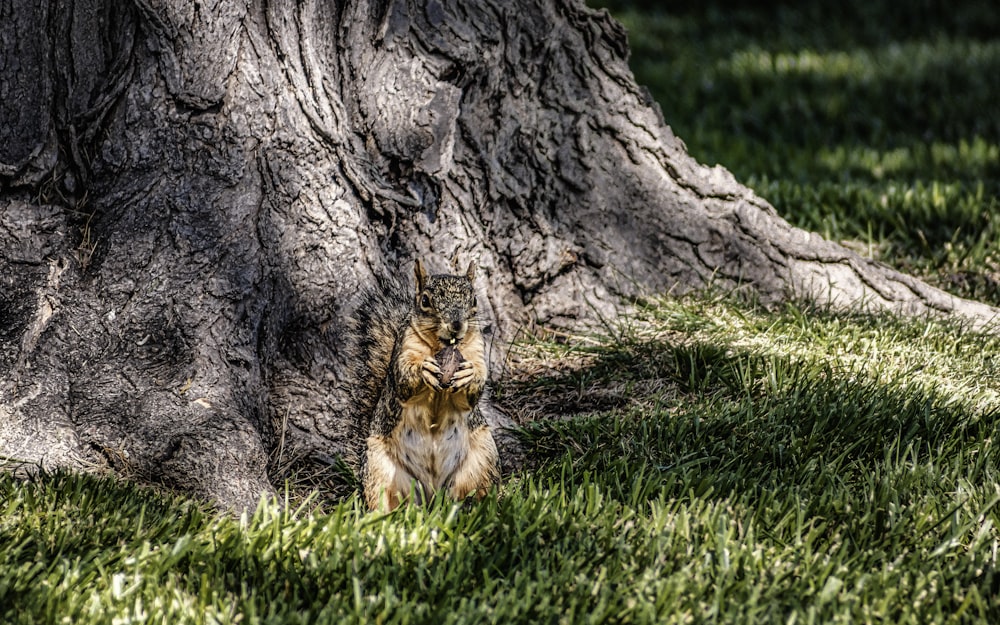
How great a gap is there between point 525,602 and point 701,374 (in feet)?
5.36

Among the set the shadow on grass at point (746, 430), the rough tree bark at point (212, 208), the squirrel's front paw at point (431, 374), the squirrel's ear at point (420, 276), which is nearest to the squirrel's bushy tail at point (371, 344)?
the rough tree bark at point (212, 208)

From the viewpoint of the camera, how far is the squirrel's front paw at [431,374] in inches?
122

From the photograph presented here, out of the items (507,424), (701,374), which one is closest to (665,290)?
(701,374)

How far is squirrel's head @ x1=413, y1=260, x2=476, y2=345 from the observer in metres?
3.12

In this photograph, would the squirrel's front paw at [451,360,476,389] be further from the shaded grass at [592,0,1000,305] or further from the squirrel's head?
the shaded grass at [592,0,1000,305]

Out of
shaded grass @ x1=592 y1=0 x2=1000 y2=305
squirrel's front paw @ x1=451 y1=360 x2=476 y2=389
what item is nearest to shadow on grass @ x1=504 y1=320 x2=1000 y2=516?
squirrel's front paw @ x1=451 y1=360 x2=476 y2=389

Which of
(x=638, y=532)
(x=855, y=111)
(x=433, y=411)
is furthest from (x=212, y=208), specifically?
(x=855, y=111)

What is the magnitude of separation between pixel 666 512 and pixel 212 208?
1720mm

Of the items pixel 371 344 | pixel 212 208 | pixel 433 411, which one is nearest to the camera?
pixel 433 411

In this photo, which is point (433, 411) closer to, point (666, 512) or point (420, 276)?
point (420, 276)

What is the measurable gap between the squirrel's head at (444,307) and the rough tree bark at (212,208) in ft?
1.45

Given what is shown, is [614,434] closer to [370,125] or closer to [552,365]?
[552,365]

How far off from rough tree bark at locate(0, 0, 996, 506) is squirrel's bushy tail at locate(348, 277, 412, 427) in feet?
0.19

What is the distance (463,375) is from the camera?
122 inches
